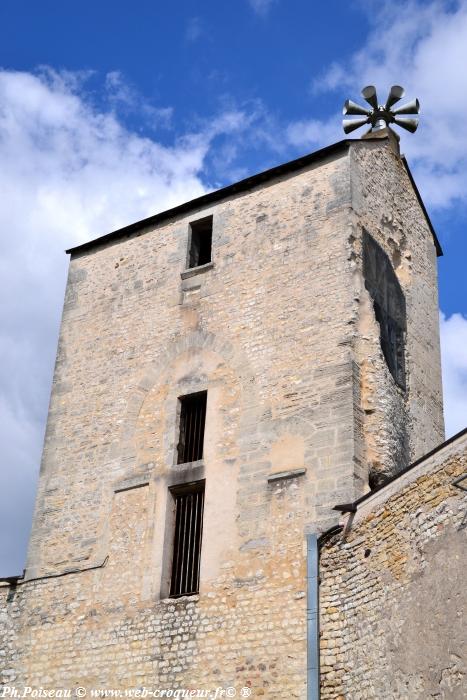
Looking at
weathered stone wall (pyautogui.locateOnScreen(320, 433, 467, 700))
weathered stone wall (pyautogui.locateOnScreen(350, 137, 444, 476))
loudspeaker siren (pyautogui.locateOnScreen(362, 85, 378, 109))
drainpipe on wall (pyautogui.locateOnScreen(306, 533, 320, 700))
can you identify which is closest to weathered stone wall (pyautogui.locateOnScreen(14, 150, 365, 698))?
drainpipe on wall (pyautogui.locateOnScreen(306, 533, 320, 700))

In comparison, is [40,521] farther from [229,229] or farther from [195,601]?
[229,229]

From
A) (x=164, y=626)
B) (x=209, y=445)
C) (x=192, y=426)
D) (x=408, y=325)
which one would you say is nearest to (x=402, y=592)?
(x=164, y=626)

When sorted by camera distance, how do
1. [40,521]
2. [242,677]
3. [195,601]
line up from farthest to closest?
[40,521], [195,601], [242,677]

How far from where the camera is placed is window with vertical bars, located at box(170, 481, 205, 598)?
1501 centimetres

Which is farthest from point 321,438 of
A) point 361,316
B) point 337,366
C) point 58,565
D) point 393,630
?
point 58,565

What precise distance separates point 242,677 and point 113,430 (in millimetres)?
5174

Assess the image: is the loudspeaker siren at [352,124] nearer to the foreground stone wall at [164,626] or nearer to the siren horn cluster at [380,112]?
the siren horn cluster at [380,112]

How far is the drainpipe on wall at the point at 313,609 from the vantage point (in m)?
12.7

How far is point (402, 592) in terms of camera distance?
39.0ft

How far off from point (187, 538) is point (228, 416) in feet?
6.57

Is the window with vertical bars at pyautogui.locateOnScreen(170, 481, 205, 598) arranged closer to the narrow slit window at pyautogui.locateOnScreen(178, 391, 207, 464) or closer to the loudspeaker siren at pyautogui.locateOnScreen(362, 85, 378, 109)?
the narrow slit window at pyautogui.locateOnScreen(178, 391, 207, 464)

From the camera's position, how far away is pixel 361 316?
50.8 feet

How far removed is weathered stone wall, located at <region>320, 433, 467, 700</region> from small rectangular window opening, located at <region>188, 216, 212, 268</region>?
6.73 m

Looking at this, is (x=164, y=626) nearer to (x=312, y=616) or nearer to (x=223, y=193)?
(x=312, y=616)
